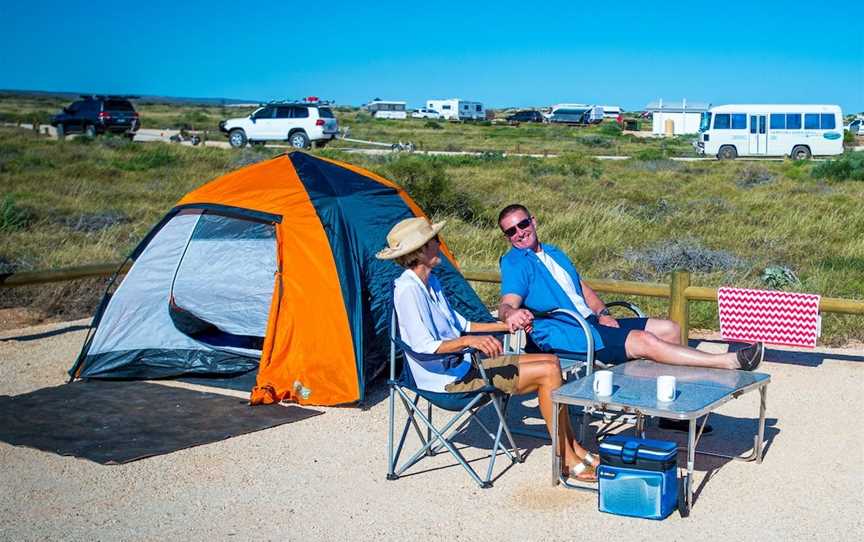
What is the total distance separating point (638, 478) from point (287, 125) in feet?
91.3

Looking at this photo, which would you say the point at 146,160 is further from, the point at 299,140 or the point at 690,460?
the point at 690,460

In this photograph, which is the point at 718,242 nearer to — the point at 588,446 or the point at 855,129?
the point at 588,446

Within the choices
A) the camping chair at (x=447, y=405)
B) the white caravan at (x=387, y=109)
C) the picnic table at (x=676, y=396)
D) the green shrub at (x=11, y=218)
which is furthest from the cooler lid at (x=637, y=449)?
the white caravan at (x=387, y=109)

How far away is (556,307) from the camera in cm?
563

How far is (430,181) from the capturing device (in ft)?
51.4

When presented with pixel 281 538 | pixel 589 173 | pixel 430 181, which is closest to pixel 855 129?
pixel 589 173

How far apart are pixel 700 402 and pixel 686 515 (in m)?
0.50

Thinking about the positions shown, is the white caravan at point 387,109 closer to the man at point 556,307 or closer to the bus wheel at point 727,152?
the bus wheel at point 727,152

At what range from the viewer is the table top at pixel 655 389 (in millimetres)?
4430

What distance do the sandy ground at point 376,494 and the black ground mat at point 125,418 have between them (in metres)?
0.15

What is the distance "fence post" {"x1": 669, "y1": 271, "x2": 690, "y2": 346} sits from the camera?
712cm

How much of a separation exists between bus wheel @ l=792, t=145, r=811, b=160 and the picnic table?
89.6 feet

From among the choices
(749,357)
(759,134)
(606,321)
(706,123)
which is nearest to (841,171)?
(759,134)

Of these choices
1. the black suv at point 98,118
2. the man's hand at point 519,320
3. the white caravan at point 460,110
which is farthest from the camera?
the white caravan at point 460,110
